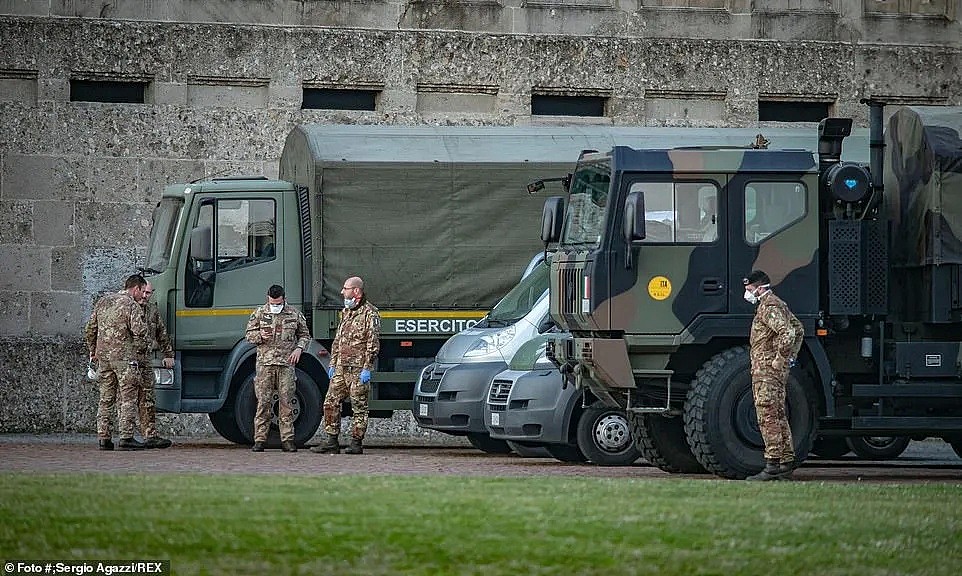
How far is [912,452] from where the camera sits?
23719mm

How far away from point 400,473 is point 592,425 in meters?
2.18

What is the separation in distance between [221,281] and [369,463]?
3.82m

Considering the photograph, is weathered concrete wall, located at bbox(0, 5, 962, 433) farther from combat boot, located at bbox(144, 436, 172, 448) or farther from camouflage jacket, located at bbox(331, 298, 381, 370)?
camouflage jacket, located at bbox(331, 298, 381, 370)

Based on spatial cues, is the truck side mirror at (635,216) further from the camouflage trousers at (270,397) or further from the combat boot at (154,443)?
the combat boot at (154,443)

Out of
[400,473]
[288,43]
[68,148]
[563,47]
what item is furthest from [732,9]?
[400,473]

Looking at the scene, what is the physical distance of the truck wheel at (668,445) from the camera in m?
17.8

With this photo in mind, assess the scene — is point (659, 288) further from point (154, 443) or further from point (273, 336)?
point (154, 443)

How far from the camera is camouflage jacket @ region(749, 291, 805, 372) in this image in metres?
16.4

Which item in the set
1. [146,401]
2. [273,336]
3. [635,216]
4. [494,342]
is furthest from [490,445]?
[635,216]

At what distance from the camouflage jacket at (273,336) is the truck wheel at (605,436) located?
3793 millimetres

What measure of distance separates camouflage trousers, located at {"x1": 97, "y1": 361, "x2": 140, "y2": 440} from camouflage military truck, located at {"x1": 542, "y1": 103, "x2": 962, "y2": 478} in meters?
5.79

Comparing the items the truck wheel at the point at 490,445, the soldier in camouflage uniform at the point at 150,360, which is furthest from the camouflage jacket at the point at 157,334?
the truck wheel at the point at 490,445

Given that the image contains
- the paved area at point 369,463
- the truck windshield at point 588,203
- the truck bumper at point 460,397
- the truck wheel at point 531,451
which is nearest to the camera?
the truck windshield at point 588,203

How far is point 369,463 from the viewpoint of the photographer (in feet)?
63.8
